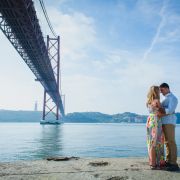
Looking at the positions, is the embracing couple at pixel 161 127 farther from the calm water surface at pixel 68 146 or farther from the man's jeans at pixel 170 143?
the calm water surface at pixel 68 146

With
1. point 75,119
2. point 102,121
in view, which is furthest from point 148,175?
point 102,121

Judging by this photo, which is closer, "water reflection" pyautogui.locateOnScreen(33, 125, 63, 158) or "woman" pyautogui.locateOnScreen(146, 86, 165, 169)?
"woman" pyautogui.locateOnScreen(146, 86, 165, 169)

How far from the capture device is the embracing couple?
4176mm

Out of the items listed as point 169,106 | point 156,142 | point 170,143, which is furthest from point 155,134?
point 169,106

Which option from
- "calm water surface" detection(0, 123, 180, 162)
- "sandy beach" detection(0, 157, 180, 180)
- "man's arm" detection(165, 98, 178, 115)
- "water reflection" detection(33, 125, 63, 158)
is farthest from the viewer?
"calm water surface" detection(0, 123, 180, 162)

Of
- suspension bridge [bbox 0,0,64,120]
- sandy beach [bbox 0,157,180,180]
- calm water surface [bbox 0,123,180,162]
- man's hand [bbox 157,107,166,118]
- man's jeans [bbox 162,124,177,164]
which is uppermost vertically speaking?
suspension bridge [bbox 0,0,64,120]

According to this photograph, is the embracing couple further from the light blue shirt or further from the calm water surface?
the calm water surface

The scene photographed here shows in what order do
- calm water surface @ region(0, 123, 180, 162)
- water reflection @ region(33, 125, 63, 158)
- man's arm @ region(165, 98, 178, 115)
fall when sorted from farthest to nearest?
calm water surface @ region(0, 123, 180, 162) → water reflection @ region(33, 125, 63, 158) → man's arm @ region(165, 98, 178, 115)

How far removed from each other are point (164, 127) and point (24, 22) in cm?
1932

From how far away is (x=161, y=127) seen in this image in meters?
4.23

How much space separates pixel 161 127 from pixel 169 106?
33 cm

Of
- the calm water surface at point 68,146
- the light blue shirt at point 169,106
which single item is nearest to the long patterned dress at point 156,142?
the light blue shirt at point 169,106

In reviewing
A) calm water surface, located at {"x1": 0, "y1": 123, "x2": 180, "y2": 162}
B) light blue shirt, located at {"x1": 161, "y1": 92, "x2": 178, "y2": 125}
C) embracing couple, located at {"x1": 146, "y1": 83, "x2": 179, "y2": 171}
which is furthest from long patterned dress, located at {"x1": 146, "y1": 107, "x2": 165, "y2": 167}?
calm water surface, located at {"x1": 0, "y1": 123, "x2": 180, "y2": 162}

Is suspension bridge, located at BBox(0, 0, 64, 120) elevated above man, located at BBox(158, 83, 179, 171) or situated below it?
above
